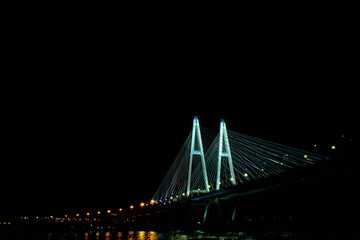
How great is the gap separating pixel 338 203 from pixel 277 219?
368 inches

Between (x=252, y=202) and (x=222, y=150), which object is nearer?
(x=222, y=150)

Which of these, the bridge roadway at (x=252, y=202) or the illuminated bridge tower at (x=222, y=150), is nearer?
the bridge roadway at (x=252, y=202)

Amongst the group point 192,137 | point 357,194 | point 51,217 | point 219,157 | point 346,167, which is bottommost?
point 51,217

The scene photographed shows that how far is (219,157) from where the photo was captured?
26.8 meters

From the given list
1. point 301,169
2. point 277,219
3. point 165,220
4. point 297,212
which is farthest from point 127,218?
point 301,169

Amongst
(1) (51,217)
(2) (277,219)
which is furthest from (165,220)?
(1) (51,217)

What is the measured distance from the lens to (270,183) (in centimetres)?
2136

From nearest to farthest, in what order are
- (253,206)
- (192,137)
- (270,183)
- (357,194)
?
(270,183) → (357,194) → (192,137) → (253,206)

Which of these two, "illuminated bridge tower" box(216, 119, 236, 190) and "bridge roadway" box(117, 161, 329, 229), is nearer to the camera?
"bridge roadway" box(117, 161, 329, 229)

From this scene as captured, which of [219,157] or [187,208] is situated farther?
[187,208]

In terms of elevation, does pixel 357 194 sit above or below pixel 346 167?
below

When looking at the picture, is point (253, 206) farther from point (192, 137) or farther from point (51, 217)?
point (51, 217)

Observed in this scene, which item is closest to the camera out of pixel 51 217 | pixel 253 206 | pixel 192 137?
pixel 192 137

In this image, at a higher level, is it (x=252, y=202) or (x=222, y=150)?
(x=222, y=150)
